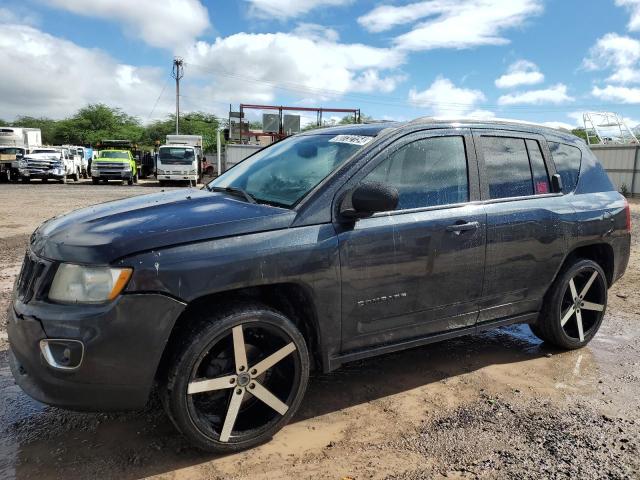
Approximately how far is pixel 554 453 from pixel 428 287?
1125mm

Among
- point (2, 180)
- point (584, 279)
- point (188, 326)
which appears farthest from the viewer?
point (2, 180)

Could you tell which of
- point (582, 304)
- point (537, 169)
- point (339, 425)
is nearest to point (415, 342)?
point (339, 425)

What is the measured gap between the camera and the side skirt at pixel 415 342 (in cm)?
311

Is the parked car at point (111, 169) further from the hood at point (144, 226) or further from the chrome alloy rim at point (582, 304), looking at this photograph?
the chrome alloy rim at point (582, 304)

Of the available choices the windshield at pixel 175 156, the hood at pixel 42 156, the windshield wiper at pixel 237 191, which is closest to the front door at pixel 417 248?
the windshield wiper at pixel 237 191

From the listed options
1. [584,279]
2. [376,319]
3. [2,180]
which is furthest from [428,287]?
[2,180]

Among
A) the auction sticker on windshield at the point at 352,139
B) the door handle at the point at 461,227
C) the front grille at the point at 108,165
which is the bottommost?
the front grille at the point at 108,165

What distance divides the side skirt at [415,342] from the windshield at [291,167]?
0.95 m

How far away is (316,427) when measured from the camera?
3.13m

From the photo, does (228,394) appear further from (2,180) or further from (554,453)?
(2,180)

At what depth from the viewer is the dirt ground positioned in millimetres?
2699

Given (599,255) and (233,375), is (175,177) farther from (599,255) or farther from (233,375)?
(233,375)

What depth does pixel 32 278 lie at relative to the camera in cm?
265

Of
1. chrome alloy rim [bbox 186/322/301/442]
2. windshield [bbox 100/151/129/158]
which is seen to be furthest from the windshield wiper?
windshield [bbox 100/151/129/158]
